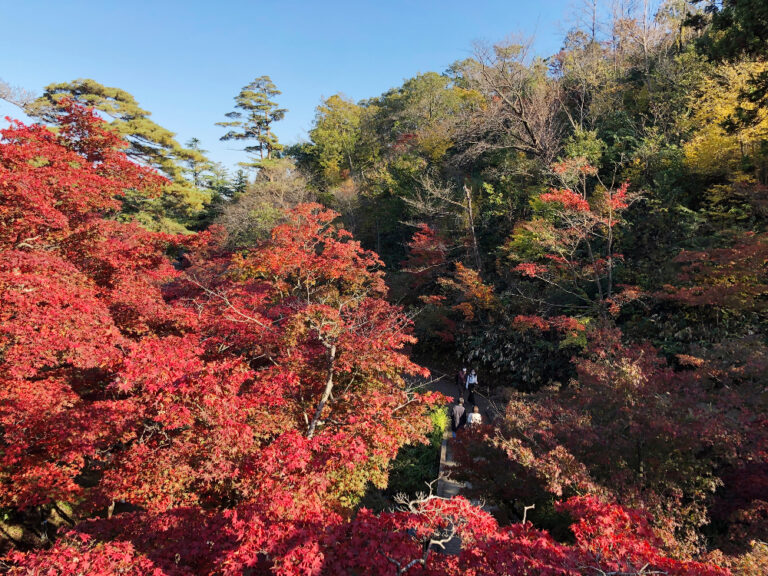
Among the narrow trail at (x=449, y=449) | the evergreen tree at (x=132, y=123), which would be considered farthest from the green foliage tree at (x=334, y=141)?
the narrow trail at (x=449, y=449)

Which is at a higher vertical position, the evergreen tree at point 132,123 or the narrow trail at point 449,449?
the evergreen tree at point 132,123

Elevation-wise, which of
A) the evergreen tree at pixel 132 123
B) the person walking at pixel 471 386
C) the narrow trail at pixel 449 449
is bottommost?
the narrow trail at pixel 449 449

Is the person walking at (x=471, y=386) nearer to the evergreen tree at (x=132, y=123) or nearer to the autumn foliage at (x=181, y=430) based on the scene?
the autumn foliage at (x=181, y=430)

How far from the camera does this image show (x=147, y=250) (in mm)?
9727

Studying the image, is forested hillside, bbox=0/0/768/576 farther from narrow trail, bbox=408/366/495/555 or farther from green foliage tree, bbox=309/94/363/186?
green foliage tree, bbox=309/94/363/186

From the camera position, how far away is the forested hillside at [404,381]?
171 inches

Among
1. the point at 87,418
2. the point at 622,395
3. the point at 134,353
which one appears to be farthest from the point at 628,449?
the point at 87,418

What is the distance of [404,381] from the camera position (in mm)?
8266

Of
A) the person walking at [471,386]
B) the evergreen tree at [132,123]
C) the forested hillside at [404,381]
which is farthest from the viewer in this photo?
the evergreen tree at [132,123]

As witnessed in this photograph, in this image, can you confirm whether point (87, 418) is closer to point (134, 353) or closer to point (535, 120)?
point (134, 353)

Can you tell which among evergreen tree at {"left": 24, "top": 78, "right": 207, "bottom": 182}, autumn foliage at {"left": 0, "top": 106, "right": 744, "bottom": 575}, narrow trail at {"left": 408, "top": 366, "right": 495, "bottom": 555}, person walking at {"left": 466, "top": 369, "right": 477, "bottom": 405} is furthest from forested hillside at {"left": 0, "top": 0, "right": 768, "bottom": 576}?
evergreen tree at {"left": 24, "top": 78, "right": 207, "bottom": 182}

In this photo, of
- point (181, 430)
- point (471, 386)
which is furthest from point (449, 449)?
point (181, 430)

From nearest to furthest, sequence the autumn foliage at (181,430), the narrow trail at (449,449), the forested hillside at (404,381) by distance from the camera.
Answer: the autumn foliage at (181,430) < the forested hillside at (404,381) < the narrow trail at (449,449)

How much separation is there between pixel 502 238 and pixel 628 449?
12945 mm
